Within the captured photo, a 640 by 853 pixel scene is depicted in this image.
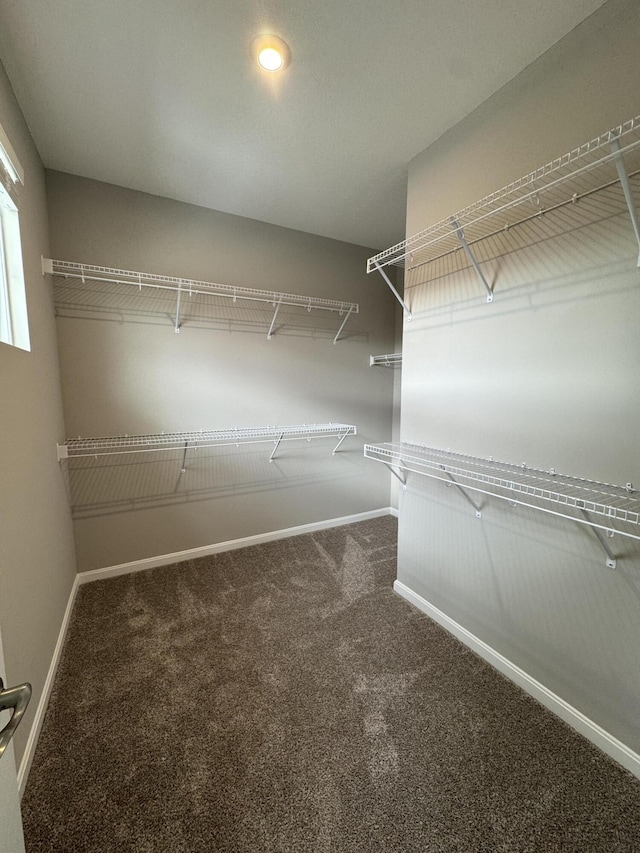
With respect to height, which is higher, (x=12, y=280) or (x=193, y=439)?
(x=12, y=280)

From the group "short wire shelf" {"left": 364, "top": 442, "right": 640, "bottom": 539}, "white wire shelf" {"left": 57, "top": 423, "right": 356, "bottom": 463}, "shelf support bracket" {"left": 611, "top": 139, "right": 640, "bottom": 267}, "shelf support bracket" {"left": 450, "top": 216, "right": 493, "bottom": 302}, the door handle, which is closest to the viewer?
the door handle

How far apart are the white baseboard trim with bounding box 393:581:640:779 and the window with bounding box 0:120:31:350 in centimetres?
241

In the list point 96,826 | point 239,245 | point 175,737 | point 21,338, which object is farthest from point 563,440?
point 239,245

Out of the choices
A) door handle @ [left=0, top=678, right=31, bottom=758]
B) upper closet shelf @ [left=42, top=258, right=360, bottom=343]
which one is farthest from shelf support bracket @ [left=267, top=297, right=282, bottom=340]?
door handle @ [left=0, top=678, right=31, bottom=758]

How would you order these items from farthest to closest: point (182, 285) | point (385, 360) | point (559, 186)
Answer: point (385, 360), point (182, 285), point (559, 186)

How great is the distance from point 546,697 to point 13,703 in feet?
5.85

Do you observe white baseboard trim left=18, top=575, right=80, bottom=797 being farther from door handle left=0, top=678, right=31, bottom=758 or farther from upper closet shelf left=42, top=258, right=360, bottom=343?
upper closet shelf left=42, top=258, right=360, bottom=343

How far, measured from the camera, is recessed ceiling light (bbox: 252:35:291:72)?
4.17 feet

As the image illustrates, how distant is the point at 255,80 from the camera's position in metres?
1.44

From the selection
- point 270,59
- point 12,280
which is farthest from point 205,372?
point 270,59

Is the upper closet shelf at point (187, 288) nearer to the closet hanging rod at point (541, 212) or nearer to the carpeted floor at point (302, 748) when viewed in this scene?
the closet hanging rod at point (541, 212)

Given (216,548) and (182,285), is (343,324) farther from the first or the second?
(216,548)

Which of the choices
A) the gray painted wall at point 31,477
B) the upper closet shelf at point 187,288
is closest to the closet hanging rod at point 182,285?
the upper closet shelf at point 187,288

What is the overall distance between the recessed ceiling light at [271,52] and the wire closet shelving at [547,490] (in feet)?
5.72
